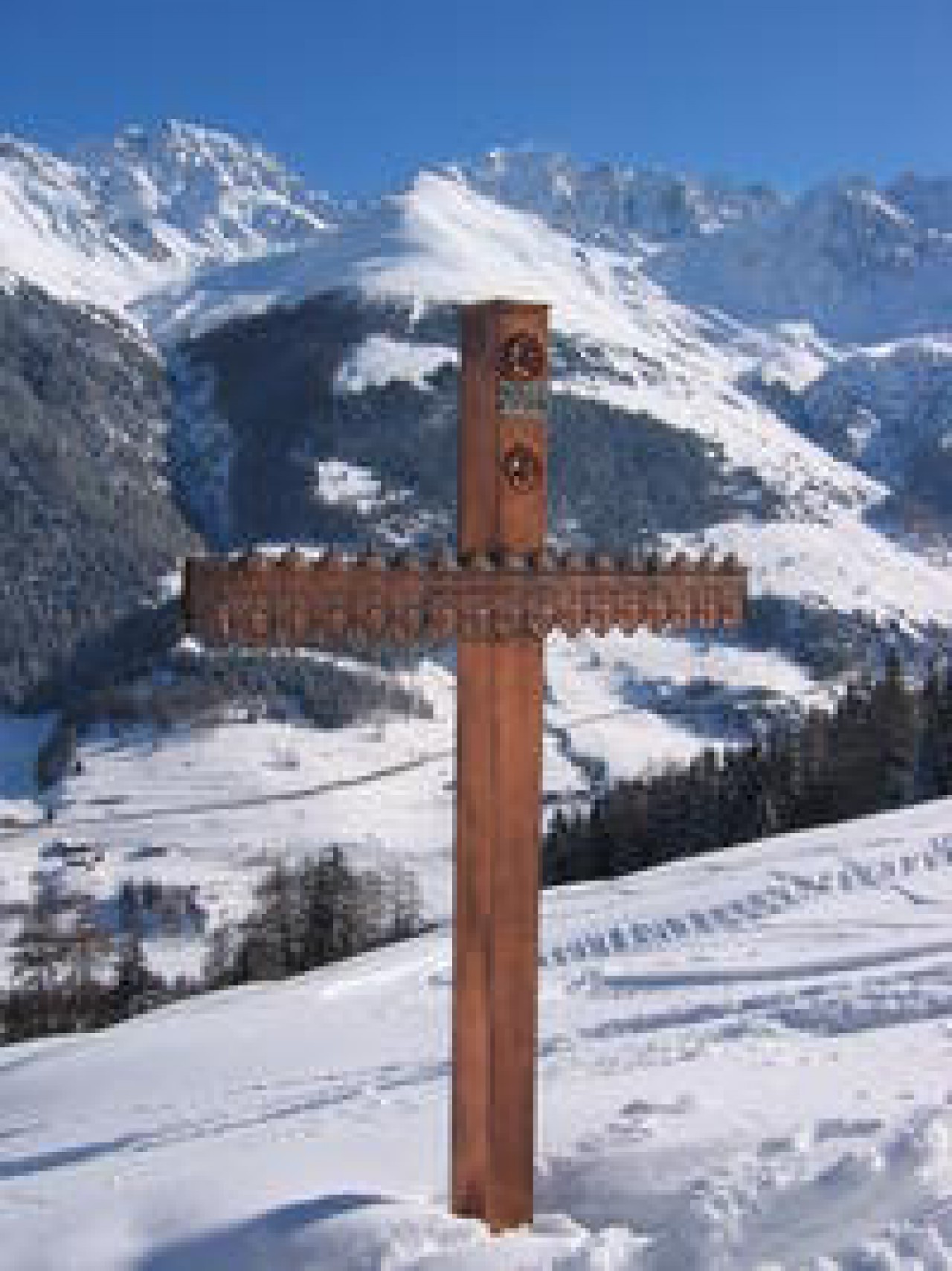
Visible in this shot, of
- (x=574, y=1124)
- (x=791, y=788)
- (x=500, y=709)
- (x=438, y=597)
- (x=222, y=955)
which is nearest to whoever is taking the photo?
(x=438, y=597)

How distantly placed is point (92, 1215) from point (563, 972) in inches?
646

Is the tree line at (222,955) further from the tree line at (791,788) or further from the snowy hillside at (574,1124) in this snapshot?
the snowy hillside at (574,1124)

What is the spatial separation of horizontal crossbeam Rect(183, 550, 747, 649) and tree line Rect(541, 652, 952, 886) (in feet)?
178

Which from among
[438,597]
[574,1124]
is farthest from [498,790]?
[574,1124]

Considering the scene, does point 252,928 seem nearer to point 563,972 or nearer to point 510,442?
point 563,972

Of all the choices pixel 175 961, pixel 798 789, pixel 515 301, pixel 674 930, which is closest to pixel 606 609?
pixel 515 301

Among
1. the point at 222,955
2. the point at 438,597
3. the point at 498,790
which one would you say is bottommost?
the point at 222,955

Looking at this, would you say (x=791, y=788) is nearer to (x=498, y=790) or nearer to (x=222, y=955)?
(x=222, y=955)

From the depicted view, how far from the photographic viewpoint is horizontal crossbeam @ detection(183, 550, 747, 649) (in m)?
9.99

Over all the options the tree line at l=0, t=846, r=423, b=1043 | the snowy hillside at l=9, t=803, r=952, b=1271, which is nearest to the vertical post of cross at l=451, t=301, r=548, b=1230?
the snowy hillside at l=9, t=803, r=952, b=1271

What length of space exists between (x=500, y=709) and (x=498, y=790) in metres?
0.44

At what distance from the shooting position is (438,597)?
10.5 metres

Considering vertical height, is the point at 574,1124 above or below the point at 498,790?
below

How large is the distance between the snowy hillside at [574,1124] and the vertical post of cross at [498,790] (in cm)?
54
